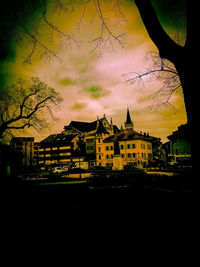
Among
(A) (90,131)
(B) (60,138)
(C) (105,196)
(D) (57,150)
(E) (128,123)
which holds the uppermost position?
(E) (128,123)

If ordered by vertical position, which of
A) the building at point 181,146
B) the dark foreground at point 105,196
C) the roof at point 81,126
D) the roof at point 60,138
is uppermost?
the roof at point 81,126

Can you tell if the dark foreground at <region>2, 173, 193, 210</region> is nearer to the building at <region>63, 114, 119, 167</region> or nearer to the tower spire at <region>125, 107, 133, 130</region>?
the building at <region>63, 114, 119, 167</region>

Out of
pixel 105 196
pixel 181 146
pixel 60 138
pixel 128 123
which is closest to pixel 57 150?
pixel 60 138

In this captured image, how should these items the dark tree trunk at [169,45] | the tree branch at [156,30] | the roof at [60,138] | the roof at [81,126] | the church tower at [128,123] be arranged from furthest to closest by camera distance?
the roof at [81,126], the church tower at [128,123], the roof at [60,138], the tree branch at [156,30], the dark tree trunk at [169,45]

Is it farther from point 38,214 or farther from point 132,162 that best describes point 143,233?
point 132,162

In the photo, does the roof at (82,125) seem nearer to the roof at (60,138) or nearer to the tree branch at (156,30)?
the roof at (60,138)

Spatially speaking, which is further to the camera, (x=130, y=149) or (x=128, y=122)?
(x=128, y=122)

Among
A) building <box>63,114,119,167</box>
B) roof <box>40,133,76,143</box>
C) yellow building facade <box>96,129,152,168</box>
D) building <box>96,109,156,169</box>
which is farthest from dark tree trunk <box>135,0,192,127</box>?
roof <box>40,133,76,143</box>

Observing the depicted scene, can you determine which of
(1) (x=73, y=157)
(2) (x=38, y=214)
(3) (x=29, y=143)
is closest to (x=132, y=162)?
(1) (x=73, y=157)

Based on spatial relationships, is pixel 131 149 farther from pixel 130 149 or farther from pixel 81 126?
pixel 81 126

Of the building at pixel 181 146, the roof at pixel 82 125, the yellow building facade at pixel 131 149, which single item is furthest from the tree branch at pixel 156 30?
the roof at pixel 82 125

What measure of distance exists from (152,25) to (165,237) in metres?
5.04

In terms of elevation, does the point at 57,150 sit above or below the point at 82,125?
below

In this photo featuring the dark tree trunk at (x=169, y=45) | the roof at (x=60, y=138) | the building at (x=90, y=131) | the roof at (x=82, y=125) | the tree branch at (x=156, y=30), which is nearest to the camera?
the dark tree trunk at (x=169, y=45)
